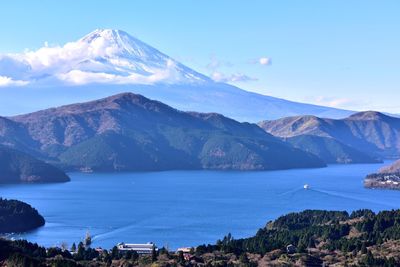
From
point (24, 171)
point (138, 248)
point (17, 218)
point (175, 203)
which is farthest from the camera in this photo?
point (24, 171)

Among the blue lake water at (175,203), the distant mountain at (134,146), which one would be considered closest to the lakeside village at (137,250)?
the blue lake water at (175,203)

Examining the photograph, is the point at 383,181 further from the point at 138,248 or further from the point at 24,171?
the point at 138,248

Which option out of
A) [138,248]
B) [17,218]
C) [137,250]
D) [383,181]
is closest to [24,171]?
[383,181]

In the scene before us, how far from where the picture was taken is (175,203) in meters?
93.9

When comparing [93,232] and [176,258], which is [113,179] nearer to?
[93,232]

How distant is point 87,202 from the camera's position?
9388 cm

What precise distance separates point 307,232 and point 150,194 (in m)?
47.2

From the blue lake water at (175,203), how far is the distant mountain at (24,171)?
352cm

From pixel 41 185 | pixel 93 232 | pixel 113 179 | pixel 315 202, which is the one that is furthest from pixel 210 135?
pixel 93 232

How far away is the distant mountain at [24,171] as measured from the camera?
410ft

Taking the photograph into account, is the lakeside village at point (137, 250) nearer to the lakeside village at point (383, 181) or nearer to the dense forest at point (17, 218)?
the dense forest at point (17, 218)

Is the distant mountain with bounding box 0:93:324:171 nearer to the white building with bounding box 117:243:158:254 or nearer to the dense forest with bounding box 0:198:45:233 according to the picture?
the dense forest with bounding box 0:198:45:233

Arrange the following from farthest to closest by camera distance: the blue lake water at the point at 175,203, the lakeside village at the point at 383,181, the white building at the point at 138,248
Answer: the lakeside village at the point at 383,181 → the blue lake water at the point at 175,203 → the white building at the point at 138,248

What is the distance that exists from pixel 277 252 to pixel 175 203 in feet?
147
